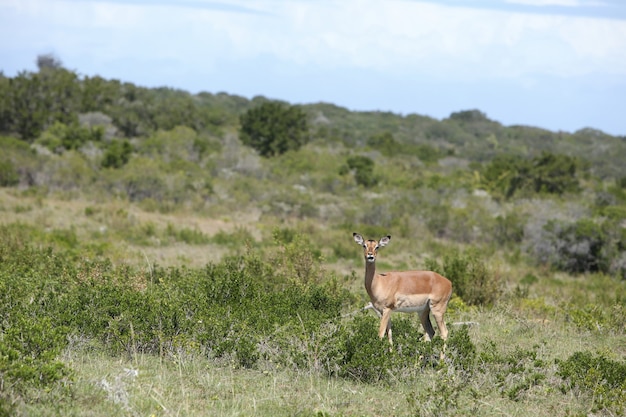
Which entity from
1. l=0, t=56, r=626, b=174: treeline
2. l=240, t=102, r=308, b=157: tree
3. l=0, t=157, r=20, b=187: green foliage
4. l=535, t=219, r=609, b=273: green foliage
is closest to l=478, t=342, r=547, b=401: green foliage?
l=535, t=219, r=609, b=273: green foliage

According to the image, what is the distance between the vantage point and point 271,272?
1267 centimetres

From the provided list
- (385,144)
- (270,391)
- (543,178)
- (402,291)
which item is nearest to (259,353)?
(270,391)

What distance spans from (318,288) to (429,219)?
54.4ft

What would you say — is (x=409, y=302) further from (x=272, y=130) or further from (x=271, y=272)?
(x=272, y=130)

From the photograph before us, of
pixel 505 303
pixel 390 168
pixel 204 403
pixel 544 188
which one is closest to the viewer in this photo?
pixel 204 403

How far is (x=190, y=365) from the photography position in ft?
25.7

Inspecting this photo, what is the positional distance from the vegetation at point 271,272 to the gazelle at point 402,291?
0.29 metres

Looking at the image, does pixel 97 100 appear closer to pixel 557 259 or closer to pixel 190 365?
pixel 557 259

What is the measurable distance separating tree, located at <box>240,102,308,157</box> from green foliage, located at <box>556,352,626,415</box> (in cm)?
3711

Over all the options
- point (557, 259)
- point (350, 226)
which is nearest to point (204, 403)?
point (557, 259)

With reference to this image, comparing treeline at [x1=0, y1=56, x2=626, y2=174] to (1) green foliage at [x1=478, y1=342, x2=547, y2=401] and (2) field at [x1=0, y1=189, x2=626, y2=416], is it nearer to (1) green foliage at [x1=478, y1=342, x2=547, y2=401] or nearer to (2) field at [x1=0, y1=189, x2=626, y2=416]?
(2) field at [x1=0, y1=189, x2=626, y2=416]

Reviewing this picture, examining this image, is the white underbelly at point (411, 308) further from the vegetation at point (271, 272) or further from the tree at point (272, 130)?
the tree at point (272, 130)

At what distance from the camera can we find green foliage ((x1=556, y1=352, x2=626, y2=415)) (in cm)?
731

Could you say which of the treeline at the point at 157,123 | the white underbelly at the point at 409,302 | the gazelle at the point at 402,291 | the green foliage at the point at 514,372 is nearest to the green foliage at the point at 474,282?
the gazelle at the point at 402,291
